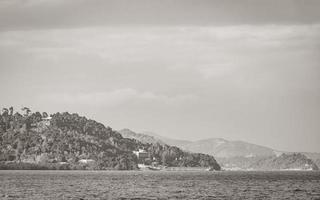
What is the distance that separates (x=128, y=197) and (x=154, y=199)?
23.5 feet

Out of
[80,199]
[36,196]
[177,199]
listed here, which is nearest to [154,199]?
[177,199]

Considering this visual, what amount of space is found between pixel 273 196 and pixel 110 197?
30.6 m

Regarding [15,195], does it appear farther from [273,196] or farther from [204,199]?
[273,196]

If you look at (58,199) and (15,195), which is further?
(15,195)

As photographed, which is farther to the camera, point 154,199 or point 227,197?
point 227,197

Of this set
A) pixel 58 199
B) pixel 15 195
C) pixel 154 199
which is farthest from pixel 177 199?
pixel 15 195

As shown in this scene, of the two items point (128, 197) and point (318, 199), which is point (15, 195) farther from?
point (318, 199)

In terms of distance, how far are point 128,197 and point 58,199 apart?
13.7m

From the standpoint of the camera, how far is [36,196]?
124m

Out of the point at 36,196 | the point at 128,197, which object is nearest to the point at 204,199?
the point at 128,197

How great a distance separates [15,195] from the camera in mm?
127125

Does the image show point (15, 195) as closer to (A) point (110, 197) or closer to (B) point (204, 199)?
(A) point (110, 197)

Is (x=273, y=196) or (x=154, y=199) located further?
(x=273, y=196)

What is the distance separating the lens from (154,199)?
117 metres
